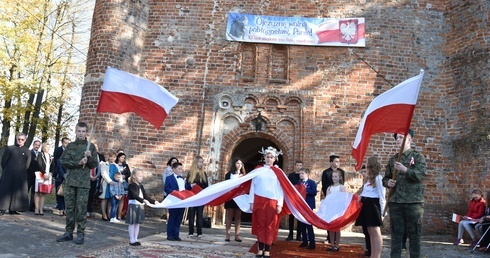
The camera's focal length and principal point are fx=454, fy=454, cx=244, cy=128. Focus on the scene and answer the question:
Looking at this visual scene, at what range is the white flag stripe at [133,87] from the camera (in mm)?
7910

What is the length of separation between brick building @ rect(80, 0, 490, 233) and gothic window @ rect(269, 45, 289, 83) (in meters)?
0.03

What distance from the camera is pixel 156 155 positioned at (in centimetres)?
1347

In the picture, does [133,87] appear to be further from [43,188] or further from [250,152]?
[250,152]

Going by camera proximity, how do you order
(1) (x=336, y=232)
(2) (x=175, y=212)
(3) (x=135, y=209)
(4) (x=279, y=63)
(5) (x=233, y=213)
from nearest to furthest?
(3) (x=135, y=209) < (1) (x=336, y=232) < (2) (x=175, y=212) < (5) (x=233, y=213) < (4) (x=279, y=63)

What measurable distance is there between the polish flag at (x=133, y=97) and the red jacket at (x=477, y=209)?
772cm

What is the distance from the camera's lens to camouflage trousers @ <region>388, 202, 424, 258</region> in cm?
599

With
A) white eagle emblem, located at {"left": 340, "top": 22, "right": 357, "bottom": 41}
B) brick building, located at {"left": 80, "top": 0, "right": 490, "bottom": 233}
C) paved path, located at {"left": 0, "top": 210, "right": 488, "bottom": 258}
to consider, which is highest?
white eagle emblem, located at {"left": 340, "top": 22, "right": 357, "bottom": 41}

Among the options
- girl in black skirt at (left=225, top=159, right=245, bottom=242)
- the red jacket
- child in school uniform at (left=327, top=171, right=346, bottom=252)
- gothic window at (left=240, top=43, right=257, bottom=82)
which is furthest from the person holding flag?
gothic window at (left=240, top=43, right=257, bottom=82)

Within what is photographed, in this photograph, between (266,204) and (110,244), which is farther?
(110,244)

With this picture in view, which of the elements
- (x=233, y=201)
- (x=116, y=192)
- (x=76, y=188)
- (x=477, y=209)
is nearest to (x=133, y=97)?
(x=76, y=188)

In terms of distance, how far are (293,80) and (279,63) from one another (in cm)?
75

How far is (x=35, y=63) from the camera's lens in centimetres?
2133

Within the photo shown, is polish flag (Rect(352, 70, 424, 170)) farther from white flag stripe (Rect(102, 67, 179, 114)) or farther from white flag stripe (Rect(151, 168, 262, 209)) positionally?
white flag stripe (Rect(102, 67, 179, 114))

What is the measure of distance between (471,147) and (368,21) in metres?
4.75
